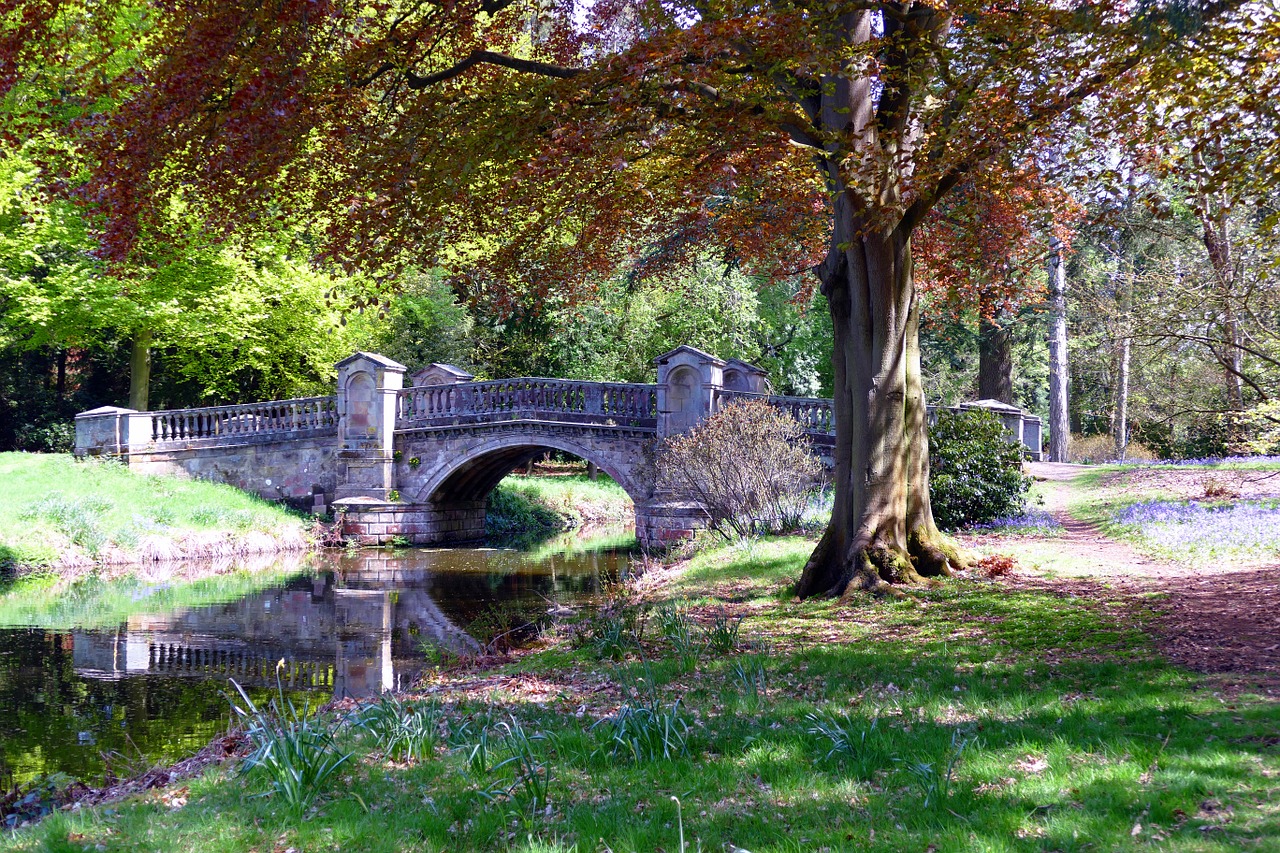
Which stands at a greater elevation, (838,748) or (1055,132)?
(1055,132)

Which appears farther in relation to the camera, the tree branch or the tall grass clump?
the tree branch

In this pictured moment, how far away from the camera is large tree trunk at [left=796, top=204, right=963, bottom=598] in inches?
378

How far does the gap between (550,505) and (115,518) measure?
12813 millimetres

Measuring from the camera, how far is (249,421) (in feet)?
81.2

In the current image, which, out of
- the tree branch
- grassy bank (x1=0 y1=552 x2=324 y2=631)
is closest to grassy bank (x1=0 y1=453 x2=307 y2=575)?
grassy bank (x1=0 y1=552 x2=324 y2=631)

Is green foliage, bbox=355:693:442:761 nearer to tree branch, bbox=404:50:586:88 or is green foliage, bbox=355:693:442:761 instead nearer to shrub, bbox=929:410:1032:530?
tree branch, bbox=404:50:586:88

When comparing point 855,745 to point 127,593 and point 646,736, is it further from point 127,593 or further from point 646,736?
point 127,593

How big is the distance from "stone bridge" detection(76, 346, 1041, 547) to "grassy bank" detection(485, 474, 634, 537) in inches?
99.2

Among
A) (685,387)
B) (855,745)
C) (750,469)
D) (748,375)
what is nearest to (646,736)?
(855,745)

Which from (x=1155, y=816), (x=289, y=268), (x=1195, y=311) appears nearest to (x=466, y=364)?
(x=289, y=268)

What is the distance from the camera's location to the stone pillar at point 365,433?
938 inches

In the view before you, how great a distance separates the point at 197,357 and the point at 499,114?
21.4 m

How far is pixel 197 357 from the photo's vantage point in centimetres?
2805

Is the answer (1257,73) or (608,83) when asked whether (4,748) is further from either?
(1257,73)
